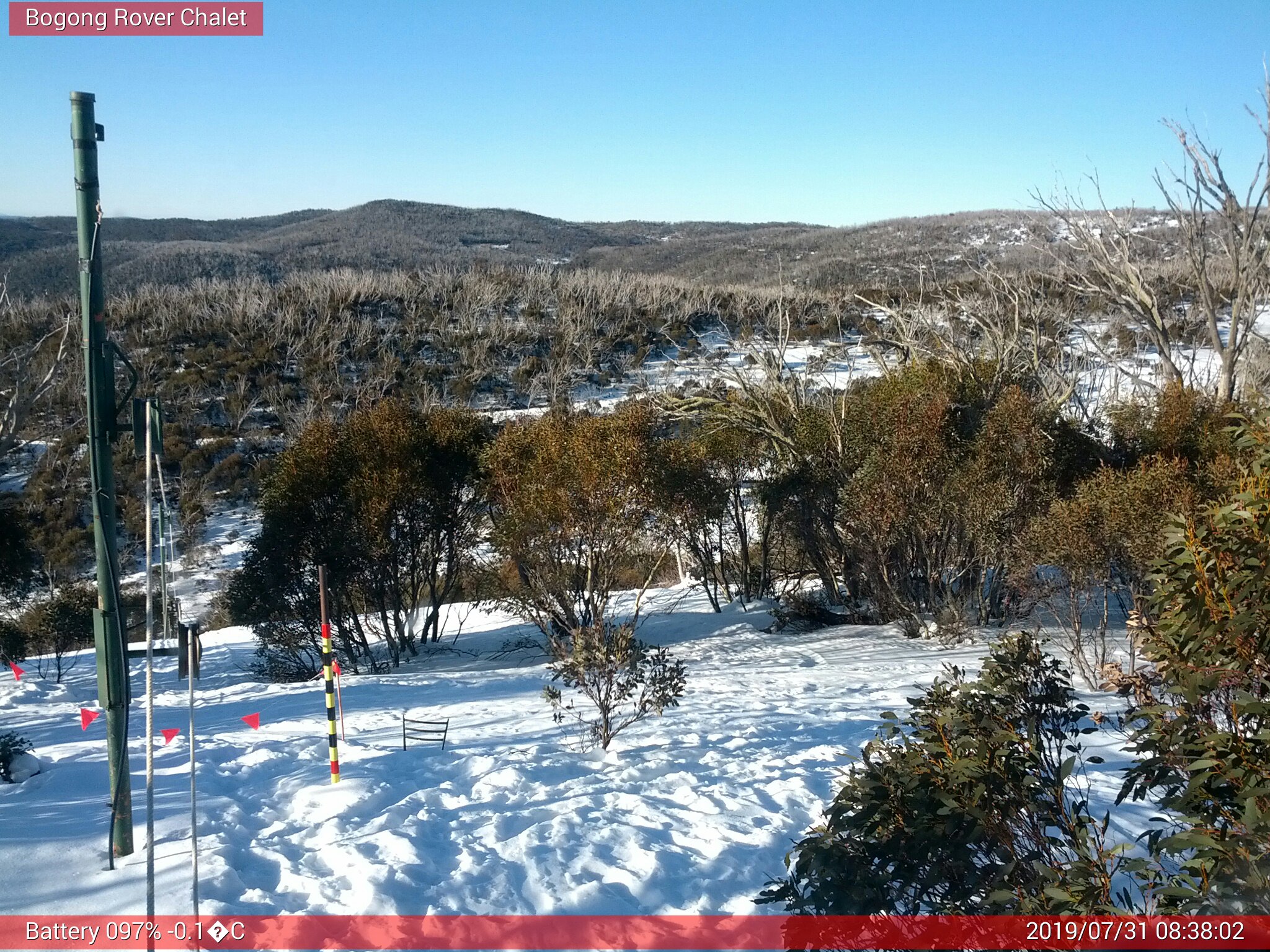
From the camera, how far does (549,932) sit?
384 cm

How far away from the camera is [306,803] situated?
5.37m

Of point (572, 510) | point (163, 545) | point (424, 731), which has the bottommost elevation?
point (424, 731)

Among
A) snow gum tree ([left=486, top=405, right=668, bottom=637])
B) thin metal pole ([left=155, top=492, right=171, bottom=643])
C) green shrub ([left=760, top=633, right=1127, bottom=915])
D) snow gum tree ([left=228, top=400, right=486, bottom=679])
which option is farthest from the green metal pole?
snow gum tree ([left=228, top=400, right=486, bottom=679])

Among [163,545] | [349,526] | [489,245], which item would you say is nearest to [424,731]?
[163,545]

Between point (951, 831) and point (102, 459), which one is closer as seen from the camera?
point (951, 831)

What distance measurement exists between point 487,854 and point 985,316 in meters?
15.7

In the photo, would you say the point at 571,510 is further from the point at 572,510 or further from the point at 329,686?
the point at 329,686

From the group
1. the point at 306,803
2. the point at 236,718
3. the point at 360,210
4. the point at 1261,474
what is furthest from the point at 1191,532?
the point at 360,210

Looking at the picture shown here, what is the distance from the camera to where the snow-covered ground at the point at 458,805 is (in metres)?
4.07

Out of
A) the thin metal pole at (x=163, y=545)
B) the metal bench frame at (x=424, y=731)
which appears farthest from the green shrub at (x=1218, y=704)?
the metal bench frame at (x=424, y=731)

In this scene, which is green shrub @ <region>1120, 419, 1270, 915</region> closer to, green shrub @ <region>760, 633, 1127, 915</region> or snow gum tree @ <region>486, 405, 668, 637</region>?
green shrub @ <region>760, 633, 1127, 915</region>

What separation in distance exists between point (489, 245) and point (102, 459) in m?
90.5

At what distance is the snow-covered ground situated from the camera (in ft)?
13.4

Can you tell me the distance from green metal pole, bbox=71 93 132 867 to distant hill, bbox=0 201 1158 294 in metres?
47.5
